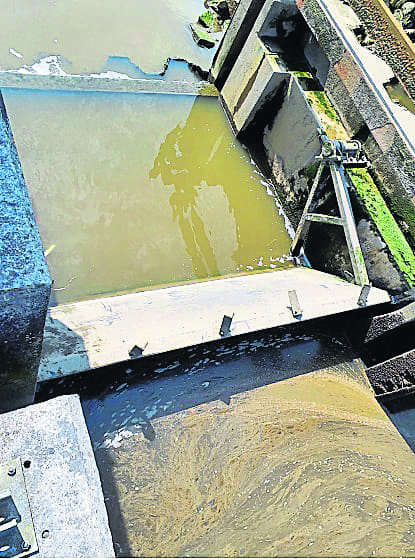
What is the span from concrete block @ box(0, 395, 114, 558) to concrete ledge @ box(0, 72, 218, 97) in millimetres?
5243

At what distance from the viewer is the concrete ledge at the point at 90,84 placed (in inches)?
221

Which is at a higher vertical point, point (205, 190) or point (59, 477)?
point (59, 477)

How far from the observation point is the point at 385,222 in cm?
458

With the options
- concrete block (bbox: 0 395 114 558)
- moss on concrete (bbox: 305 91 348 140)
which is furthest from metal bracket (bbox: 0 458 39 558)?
moss on concrete (bbox: 305 91 348 140)

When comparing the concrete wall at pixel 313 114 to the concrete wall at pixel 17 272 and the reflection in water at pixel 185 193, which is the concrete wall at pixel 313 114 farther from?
the concrete wall at pixel 17 272

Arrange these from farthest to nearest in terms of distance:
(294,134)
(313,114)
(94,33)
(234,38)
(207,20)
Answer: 1. (207,20)
2. (94,33)
3. (234,38)
4. (294,134)
5. (313,114)

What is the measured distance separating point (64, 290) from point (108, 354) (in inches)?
66.0

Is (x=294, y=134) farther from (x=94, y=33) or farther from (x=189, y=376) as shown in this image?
(x=94, y=33)

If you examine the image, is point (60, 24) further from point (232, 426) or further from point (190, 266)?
point (232, 426)

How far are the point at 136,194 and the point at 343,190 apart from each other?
2.36 m

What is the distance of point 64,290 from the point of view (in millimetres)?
4473

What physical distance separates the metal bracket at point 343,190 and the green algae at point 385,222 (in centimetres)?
12

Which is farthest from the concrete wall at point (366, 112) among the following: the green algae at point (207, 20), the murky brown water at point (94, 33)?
the green algae at point (207, 20)

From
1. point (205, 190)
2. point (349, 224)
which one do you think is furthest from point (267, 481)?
point (205, 190)
